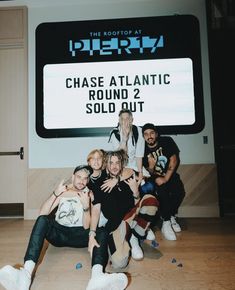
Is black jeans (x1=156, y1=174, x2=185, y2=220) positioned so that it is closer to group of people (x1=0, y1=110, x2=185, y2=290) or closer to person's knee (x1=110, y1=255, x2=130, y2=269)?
group of people (x1=0, y1=110, x2=185, y2=290)

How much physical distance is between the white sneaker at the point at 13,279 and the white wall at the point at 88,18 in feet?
5.87

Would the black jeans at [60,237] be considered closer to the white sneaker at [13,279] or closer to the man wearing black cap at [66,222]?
the man wearing black cap at [66,222]

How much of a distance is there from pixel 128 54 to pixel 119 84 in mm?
384

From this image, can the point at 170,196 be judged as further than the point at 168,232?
Yes

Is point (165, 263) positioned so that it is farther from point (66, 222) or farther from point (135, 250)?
point (66, 222)

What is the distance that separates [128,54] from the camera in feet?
10.0

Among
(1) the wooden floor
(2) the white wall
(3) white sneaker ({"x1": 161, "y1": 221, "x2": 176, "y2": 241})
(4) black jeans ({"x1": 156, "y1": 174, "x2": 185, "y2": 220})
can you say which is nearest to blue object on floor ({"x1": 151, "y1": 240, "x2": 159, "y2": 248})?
(1) the wooden floor

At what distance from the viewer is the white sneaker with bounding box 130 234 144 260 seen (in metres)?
1.75

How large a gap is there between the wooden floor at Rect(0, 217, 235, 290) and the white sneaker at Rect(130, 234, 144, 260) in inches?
1.6

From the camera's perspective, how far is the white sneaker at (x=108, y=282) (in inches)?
49.5

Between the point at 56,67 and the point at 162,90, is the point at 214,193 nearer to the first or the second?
the point at 162,90

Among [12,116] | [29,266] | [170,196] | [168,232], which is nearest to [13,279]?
[29,266]

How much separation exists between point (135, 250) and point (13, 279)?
800 millimetres

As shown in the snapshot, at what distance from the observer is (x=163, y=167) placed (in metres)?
2.50
